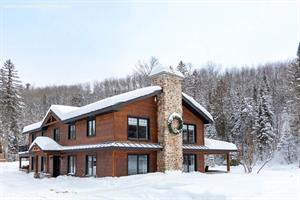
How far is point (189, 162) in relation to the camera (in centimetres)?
2495

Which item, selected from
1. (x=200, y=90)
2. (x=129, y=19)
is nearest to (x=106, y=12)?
(x=129, y=19)

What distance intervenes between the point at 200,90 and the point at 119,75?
33.7 metres

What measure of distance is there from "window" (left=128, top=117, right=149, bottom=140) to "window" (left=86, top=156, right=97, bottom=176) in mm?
3161

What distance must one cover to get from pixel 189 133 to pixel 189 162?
2.11 m

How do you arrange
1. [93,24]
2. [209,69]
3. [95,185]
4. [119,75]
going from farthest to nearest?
[119,75], [209,69], [93,24], [95,185]

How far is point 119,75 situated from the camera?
294 ft

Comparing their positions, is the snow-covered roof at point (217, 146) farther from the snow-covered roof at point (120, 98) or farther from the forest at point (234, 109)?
the snow-covered roof at point (120, 98)

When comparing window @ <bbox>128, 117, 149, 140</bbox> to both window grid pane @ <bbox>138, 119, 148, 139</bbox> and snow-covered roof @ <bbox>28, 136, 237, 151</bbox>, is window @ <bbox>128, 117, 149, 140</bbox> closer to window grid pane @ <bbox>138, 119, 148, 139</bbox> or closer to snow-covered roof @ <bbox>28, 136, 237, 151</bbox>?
window grid pane @ <bbox>138, 119, 148, 139</bbox>

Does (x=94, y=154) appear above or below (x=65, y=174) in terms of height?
above

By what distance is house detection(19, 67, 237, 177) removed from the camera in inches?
804

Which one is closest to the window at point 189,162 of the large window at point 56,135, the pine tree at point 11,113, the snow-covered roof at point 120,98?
the snow-covered roof at point 120,98

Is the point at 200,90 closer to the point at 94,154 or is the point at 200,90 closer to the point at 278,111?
the point at 278,111

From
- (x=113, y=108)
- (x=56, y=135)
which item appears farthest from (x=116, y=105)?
(x=56, y=135)

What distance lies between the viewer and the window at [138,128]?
21109 mm
